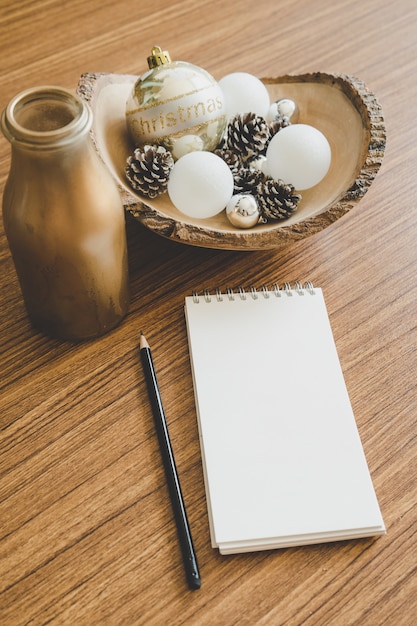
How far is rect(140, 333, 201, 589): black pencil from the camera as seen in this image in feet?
1.55

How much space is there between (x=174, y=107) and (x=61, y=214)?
0.24m

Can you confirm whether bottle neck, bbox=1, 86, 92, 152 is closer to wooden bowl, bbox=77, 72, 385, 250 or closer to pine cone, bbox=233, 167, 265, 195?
wooden bowl, bbox=77, 72, 385, 250

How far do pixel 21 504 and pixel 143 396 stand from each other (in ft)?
0.45

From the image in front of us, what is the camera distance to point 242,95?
2.27ft

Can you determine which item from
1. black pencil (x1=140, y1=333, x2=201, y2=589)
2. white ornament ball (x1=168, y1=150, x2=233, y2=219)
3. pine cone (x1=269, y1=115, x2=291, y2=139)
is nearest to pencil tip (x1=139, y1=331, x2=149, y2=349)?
black pencil (x1=140, y1=333, x2=201, y2=589)

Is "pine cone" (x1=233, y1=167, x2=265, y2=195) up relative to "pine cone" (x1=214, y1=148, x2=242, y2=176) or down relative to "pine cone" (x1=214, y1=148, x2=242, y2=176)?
down

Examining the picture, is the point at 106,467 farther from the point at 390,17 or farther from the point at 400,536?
the point at 390,17

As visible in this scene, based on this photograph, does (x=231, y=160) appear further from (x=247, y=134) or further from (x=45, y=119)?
(x=45, y=119)

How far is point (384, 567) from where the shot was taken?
19.2 inches

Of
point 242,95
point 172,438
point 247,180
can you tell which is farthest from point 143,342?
point 242,95

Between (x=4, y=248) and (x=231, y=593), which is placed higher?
(x=4, y=248)

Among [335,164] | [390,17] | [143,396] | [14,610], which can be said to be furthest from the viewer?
[390,17]

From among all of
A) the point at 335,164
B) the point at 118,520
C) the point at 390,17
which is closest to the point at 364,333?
the point at 335,164

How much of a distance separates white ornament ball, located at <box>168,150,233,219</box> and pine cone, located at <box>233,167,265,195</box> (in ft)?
0.08
